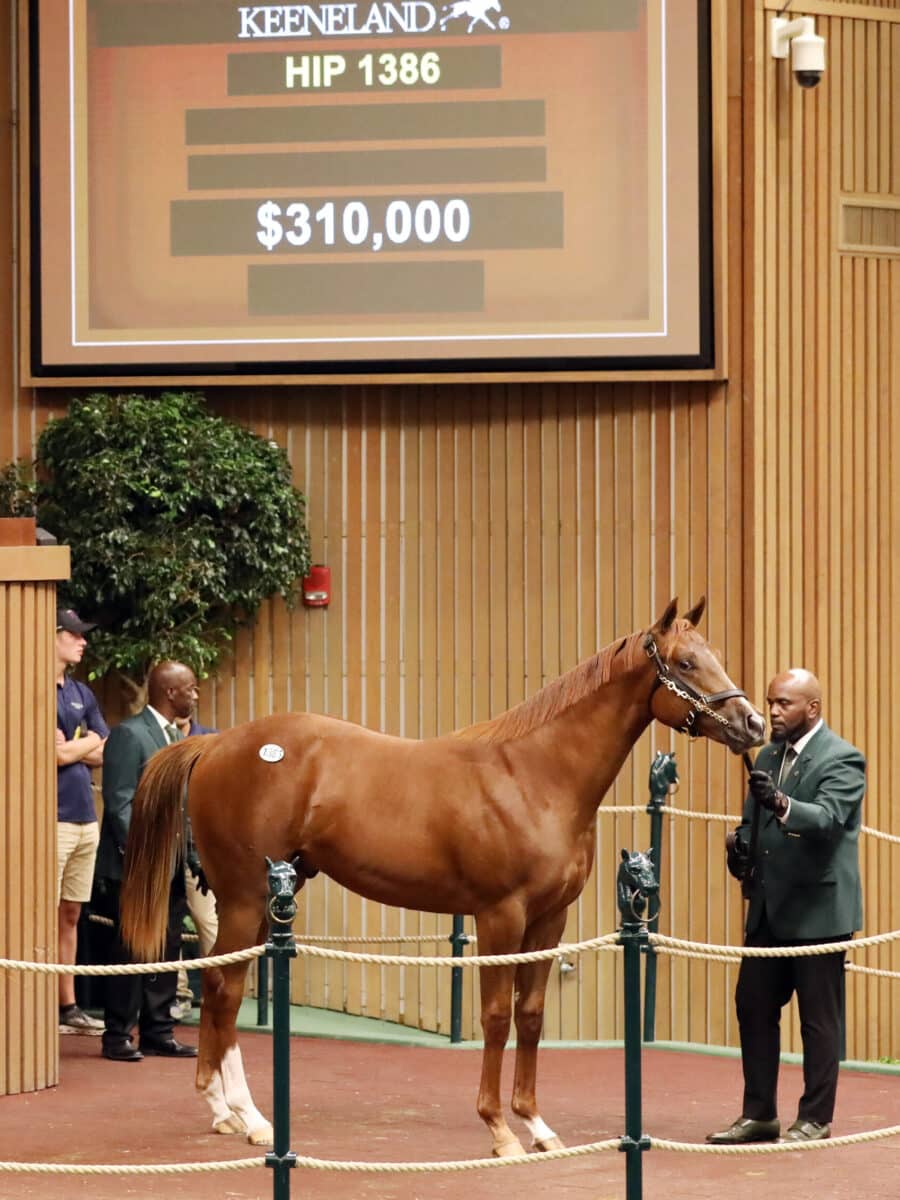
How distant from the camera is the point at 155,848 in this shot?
21.9 feet

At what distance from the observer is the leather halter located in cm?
607

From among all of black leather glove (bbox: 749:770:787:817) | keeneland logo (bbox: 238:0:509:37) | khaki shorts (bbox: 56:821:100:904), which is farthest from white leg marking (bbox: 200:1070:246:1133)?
keeneland logo (bbox: 238:0:509:37)

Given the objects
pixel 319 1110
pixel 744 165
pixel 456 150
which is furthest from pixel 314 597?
pixel 319 1110

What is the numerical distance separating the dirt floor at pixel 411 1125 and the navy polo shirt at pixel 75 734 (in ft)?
3.23

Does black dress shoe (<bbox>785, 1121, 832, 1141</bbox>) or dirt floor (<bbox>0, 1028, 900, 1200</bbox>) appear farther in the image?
black dress shoe (<bbox>785, 1121, 832, 1141</bbox>)

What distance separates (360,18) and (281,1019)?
646 centimetres

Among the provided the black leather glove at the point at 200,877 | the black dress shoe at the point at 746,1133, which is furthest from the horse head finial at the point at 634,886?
the black leather glove at the point at 200,877

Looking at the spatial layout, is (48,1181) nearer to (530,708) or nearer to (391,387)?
(530,708)

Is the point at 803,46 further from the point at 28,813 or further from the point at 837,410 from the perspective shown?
the point at 28,813

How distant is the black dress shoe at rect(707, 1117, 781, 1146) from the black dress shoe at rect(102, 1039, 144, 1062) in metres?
2.51

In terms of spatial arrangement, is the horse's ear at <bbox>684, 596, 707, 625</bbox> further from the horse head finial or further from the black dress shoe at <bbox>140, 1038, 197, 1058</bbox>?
the black dress shoe at <bbox>140, 1038, 197, 1058</bbox>

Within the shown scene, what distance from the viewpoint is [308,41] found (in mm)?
10008

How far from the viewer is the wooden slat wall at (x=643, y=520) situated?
398 inches

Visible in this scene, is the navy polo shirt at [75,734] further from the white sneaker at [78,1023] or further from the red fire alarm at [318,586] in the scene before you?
the red fire alarm at [318,586]
